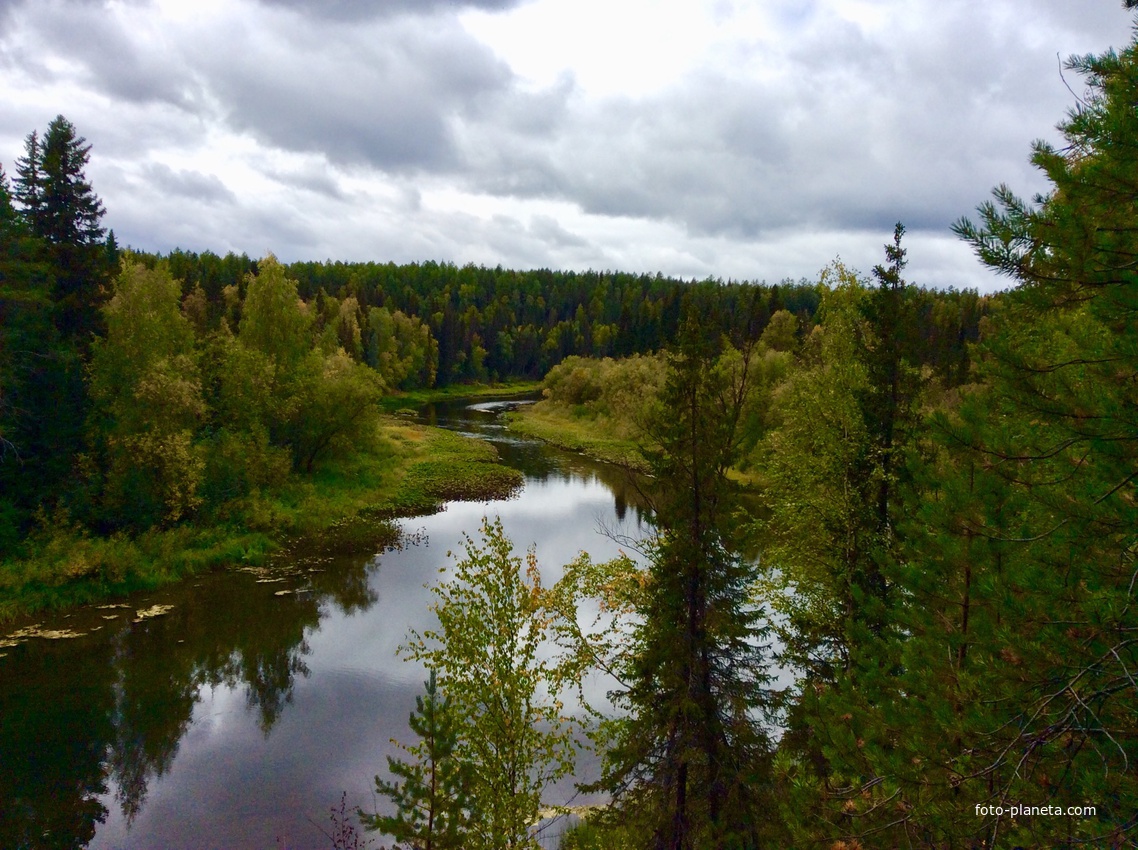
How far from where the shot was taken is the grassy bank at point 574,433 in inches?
2138

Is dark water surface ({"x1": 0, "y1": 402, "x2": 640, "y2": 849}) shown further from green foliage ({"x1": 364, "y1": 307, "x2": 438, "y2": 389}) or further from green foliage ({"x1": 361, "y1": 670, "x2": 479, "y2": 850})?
green foliage ({"x1": 364, "y1": 307, "x2": 438, "y2": 389})

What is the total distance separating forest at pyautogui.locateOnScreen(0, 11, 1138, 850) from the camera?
13.8ft

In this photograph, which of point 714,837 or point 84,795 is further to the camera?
point 84,795

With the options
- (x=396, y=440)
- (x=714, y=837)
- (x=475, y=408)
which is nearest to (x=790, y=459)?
(x=714, y=837)

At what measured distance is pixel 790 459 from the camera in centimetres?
1517

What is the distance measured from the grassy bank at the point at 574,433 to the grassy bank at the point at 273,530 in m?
9.15

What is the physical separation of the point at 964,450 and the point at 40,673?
23545 mm

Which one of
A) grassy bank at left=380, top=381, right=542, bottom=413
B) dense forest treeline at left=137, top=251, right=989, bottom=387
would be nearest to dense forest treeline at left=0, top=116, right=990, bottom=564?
dense forest treeline at left=137, top=251, right=989, bottom=387

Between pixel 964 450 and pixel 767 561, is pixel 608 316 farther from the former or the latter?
pixel 964 450

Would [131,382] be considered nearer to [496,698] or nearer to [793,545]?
[496,698]

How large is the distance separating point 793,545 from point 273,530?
2547 cm

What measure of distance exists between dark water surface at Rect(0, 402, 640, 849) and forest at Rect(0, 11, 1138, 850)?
230 cm

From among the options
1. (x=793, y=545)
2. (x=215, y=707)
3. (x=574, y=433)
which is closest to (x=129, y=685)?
(x=215, y=707)

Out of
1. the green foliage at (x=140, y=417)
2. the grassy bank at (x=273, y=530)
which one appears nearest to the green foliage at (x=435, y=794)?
the grassy bank at (x=273, y=530)
